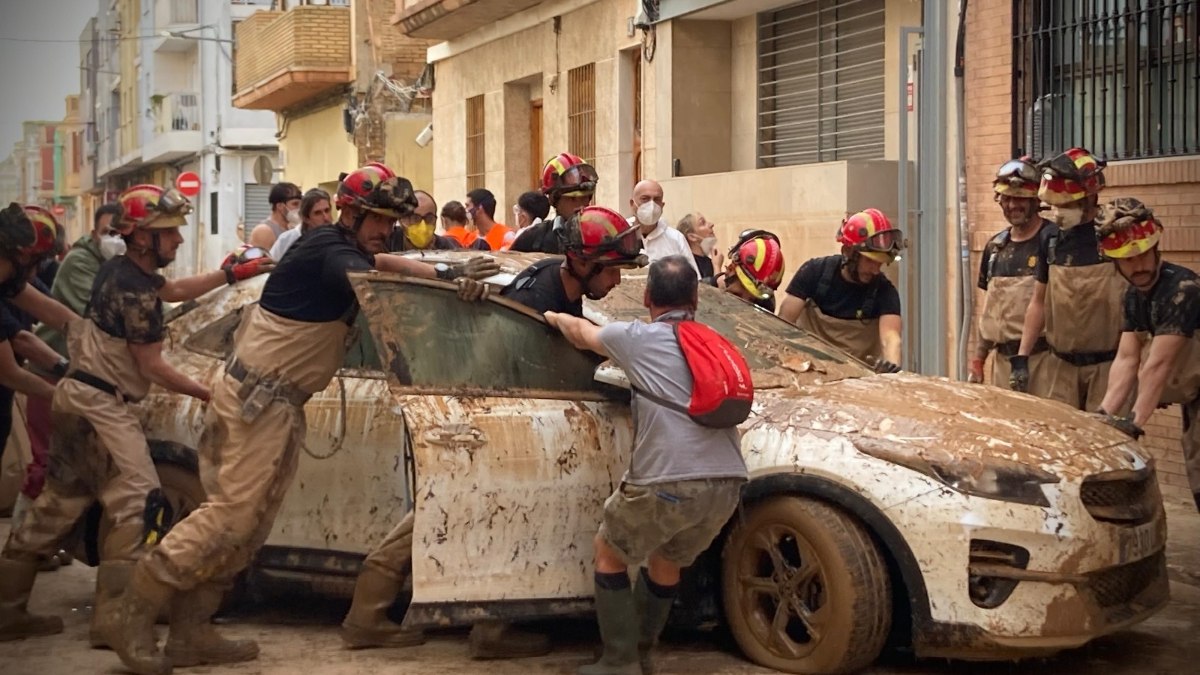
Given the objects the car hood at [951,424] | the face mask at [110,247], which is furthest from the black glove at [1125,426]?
the face mask at [110,247]

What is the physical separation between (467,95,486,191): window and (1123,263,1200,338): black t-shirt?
16.1m

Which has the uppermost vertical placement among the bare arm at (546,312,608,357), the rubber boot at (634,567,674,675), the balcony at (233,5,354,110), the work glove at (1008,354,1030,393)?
the balcony at (233,5,354,110)

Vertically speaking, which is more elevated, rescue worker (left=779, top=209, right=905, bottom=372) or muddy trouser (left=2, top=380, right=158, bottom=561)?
rescue worker (left=779, top=209, right=905, bottom=372)

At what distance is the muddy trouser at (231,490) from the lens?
626cm

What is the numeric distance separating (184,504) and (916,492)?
10.2 ft

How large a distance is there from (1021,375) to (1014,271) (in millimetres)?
581

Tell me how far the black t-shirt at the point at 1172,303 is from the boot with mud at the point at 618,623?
271 centimetres

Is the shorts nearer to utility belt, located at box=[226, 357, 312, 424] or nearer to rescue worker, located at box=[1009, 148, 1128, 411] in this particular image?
utility belt, located at box=[226, 357, 312, 424]

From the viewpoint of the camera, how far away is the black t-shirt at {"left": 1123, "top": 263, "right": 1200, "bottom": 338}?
724cm

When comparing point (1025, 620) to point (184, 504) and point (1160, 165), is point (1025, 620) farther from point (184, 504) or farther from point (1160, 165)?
point (1160, 165)

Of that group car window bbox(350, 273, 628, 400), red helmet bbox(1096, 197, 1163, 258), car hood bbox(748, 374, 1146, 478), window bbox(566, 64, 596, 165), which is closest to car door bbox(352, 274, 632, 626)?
car window bbox(350, 273, 628, 400)

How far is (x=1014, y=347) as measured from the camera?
891cm

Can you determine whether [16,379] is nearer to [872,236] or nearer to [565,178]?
[565,178]

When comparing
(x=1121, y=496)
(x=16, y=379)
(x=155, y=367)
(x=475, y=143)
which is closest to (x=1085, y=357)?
(x=1121, y=496)
